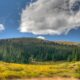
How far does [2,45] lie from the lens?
564ft

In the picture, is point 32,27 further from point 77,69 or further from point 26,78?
point 26,78

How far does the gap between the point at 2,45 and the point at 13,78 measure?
114972 millimetres

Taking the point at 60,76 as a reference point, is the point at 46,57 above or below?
above

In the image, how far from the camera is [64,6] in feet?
406

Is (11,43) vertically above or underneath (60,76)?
above

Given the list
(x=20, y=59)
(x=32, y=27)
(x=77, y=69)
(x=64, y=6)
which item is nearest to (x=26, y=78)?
(x=77, y=69)

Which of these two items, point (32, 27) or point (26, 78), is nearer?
point (26, 78)

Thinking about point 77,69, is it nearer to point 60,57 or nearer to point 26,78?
point 26,78

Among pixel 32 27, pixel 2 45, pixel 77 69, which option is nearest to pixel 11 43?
pixel 2 45

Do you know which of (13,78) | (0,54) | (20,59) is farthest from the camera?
(0,54)

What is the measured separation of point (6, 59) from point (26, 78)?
Result: 57639 millimetres

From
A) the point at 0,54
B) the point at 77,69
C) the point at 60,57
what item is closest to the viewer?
the point at 77,69

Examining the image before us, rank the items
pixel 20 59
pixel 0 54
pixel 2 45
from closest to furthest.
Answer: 1. pixel 20 59
2. pixel 0 54
3. pixel 2 45

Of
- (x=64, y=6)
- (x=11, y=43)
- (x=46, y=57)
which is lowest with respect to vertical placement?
(x=46, y=57)
